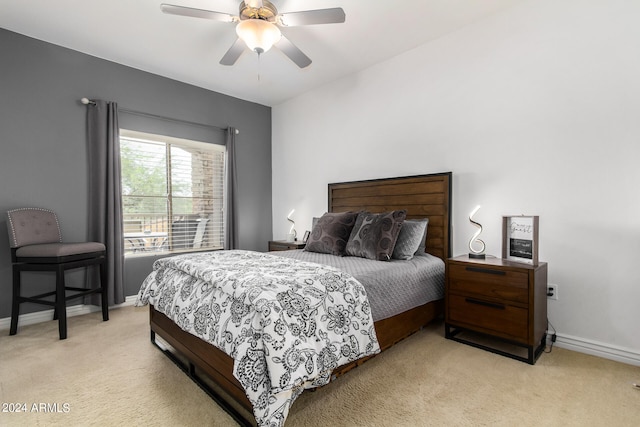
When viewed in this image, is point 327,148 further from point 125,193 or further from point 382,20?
point 125,193

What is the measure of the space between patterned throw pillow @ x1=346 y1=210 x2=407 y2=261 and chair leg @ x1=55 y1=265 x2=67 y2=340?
95.7 inches

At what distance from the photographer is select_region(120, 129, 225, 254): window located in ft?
12.1

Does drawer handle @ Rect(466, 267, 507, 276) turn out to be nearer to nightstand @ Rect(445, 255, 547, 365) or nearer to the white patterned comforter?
nightstand @ Rect(445, 255, 547, 365)

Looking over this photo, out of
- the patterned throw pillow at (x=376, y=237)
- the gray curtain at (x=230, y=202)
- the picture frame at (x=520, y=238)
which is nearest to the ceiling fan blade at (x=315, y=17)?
the patterned throw pillow at (x=376, y=237)

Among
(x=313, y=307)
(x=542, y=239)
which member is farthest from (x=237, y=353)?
(x=542, y=239)

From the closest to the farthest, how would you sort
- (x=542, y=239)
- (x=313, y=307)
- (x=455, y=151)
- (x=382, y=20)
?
(x=313, y=307)
(x=542, y=239)
(x=382, y=20)
(x=455, y=151)

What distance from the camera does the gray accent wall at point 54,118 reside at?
2914 millimetres

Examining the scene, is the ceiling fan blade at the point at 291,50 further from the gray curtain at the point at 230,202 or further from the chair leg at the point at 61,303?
the chair leg at the point at 61,303

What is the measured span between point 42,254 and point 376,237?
2838 millimetres

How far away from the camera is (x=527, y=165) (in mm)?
2545

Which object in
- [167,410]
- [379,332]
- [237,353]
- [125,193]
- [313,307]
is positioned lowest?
[167,410]

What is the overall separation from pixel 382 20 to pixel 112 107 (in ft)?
9.56

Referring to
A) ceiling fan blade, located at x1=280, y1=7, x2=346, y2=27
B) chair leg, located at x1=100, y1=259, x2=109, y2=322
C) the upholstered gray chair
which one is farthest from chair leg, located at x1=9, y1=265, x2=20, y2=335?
ceiling fan blade, located at x1=280, y1=7, x2=346, y2=27

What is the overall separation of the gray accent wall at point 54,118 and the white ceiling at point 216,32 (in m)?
0.16
